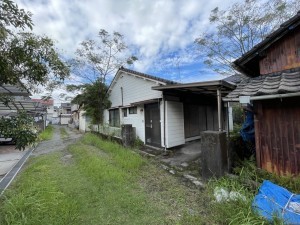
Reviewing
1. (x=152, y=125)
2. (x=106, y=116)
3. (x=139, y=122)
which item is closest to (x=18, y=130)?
(x=152, y=125)

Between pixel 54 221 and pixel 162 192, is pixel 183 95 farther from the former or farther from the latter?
pixel 54 221

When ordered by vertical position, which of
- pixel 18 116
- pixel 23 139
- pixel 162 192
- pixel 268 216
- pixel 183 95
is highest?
pixel 183 95

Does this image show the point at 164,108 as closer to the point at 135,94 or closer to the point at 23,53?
the point at 135,94

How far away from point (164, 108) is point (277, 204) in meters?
6.16

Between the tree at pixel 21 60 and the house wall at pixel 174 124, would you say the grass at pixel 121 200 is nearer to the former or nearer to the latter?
the tree at pixel 21 60

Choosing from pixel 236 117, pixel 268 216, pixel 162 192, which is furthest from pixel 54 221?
pixel 236 117

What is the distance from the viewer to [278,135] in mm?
4449

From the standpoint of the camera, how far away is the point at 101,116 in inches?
635

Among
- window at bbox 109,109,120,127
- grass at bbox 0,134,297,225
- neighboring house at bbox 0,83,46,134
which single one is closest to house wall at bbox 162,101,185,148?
grass at bbox 0,134,297,225

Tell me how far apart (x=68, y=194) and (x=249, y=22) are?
18815 millimetres

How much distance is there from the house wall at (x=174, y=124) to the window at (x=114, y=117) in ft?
19.1

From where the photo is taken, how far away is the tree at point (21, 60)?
9.16ft

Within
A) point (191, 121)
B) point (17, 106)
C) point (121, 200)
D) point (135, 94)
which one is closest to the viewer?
point (17, 106)

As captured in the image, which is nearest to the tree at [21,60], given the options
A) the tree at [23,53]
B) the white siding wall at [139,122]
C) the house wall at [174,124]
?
the tree at [23,53]
